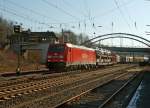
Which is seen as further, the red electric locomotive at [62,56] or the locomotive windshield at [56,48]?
the locomotive windshield at [56,48]

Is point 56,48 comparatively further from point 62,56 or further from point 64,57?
point 64,57

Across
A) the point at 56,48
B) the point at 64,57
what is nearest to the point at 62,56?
the point at 64,57

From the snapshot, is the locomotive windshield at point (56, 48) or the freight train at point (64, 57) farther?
the locomotive windshield at point (56, 48)

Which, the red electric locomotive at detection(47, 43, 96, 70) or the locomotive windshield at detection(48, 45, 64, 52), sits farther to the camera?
the locomotive windshield at detection(48, 45, 64, 52)

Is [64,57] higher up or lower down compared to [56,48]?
lower down

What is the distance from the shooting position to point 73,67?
46.1 metres

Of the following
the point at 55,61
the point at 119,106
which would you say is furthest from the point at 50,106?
the point at 55,61

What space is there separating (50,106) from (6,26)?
9685 cm

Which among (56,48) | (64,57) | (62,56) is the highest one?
(56,48)

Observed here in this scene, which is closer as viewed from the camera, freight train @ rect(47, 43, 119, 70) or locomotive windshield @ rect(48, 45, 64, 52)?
freight train @ rect(47, 43, 119, 70)

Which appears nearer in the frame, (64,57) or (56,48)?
(64,57)

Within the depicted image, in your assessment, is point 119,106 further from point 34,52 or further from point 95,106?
point 34,52

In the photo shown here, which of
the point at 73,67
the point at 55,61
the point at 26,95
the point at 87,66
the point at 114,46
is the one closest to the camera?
the point at 26,95

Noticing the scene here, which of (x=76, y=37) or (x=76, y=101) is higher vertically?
(x=76, y=37)
